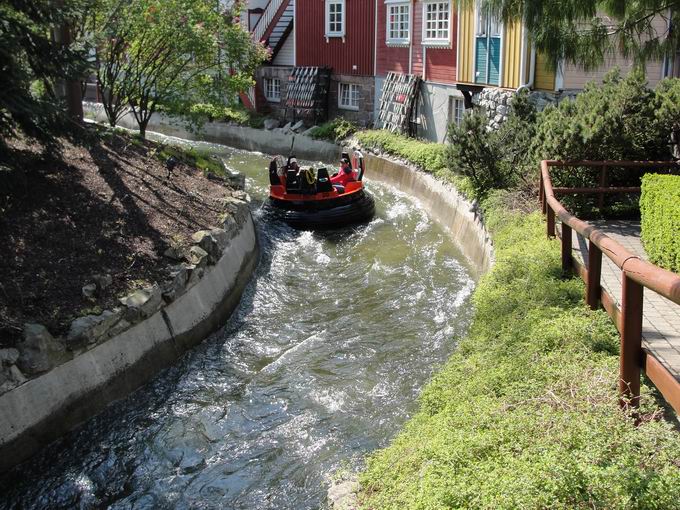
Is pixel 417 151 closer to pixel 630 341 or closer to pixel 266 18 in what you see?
pixel 266 18

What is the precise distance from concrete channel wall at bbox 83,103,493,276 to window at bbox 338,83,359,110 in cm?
230

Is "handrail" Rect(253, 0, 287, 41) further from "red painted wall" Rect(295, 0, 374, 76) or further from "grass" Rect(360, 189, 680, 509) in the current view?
"grass" Rect(360, 189, 680, 509)

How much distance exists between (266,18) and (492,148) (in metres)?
19.3

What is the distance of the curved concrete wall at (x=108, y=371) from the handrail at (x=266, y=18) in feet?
68.0

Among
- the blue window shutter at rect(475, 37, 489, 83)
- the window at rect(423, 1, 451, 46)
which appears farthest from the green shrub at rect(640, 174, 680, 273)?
the window at rect(423, 1, 451, 46)

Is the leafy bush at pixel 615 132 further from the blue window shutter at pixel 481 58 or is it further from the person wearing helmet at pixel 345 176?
the blue window shutter at pixel 481 58

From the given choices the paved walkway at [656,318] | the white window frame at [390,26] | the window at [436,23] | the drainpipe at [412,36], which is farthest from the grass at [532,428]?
the white window frame at [390,26]

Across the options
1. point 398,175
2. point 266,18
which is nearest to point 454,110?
point 398,175

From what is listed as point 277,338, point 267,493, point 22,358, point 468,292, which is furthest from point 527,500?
point 468,292

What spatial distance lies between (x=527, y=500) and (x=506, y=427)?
3.58 feet

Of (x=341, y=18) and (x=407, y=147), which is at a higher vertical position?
(x=341, y=18)

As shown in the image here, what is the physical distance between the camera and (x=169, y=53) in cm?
1791

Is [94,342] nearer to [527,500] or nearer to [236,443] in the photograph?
[236,443]

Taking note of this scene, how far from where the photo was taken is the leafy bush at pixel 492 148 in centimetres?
1409
